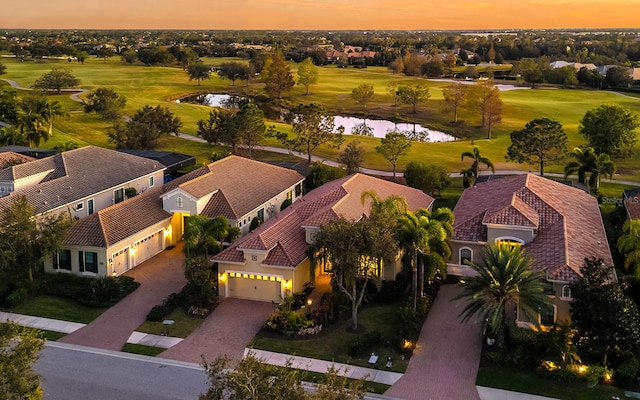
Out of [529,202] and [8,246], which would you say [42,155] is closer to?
[8,246]

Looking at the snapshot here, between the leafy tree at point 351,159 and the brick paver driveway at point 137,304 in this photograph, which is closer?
the brick paver driveway at point 137,304

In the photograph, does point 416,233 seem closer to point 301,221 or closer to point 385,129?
point 301,221

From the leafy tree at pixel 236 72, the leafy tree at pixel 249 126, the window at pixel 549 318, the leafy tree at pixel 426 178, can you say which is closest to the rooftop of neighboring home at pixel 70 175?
the leafy tree at pixel 249 126

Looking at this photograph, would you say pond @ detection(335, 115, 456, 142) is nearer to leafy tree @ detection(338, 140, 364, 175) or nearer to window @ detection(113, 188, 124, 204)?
leafy tree @ detection(338, 140, 364, 175)

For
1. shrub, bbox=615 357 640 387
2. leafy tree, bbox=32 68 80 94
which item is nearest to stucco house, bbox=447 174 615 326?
shrub, bbox=615 357 640 387

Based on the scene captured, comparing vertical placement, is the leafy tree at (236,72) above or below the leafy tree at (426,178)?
above

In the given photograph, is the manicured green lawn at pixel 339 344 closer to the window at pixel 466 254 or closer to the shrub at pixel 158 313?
the shrub at pixel 158 313

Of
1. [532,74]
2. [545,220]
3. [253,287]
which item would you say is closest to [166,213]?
[253,287]
